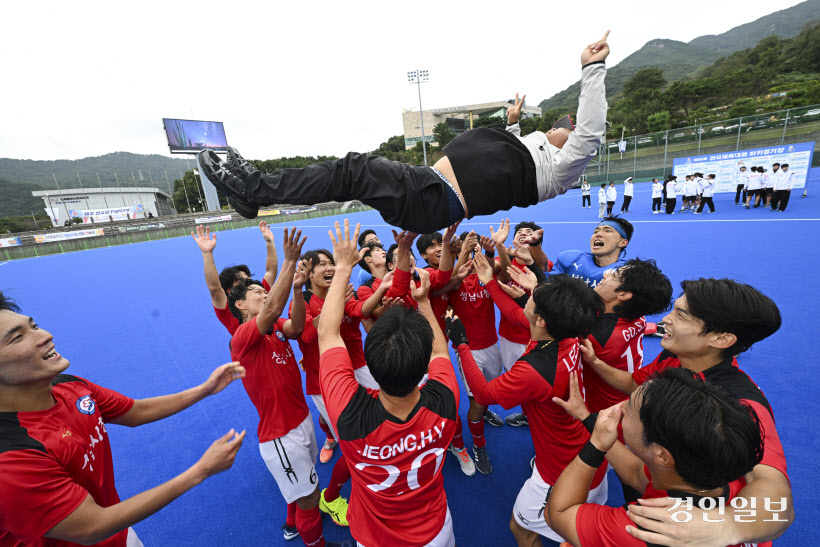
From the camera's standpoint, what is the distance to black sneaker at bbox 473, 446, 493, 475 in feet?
9.44

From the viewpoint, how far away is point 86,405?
5.32 ft

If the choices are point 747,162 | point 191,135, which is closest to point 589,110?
point 747,162

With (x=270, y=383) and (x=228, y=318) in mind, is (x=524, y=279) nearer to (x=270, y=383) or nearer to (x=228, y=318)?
(x=270, y=383)

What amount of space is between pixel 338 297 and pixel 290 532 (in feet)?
6.58

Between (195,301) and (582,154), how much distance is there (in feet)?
30.9

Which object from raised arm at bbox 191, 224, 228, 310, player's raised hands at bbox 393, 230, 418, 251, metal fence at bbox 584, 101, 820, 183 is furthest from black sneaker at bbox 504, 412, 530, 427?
metal fence at bbox 584, 101, 820, 183

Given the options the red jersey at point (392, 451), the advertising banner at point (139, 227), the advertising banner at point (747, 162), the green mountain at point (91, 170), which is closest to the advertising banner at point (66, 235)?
the advertising banner at point (139, 227)

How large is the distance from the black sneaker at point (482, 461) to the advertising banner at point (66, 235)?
1224 inches

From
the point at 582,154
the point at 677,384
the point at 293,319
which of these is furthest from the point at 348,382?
the point at 582,154

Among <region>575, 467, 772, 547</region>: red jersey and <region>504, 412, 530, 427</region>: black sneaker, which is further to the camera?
<region>504, 412, 530, 427</region>: black sneaker

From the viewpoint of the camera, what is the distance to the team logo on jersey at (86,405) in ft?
5.24

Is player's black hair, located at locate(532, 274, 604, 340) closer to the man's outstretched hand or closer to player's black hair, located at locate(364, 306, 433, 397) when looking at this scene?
player's black hair, located at locate(364, 306, 433, 397)

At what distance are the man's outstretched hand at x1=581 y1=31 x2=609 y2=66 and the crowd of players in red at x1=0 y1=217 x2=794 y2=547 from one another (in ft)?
4.40

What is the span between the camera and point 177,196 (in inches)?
2233
